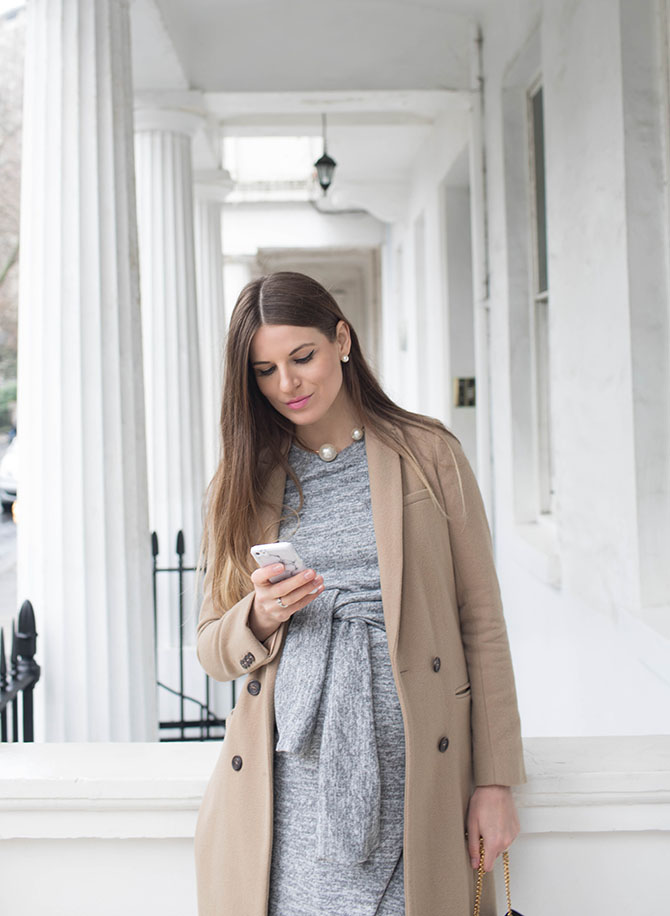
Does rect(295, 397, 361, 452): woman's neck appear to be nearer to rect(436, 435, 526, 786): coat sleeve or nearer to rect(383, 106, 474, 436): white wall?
rect(436, 435, 526, 786): coat sleeve

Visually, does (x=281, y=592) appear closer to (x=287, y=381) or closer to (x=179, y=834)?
(x=287, y=381)

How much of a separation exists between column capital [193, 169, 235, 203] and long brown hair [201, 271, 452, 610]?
6162mm

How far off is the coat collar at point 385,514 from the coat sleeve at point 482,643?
0.11 metres

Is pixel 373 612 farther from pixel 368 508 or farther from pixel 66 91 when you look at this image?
pixel 66 91

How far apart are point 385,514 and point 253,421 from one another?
0.35 meters

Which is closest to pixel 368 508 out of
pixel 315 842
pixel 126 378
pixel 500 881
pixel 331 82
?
pixel 315 842

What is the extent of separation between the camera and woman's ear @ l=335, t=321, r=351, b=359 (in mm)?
1770

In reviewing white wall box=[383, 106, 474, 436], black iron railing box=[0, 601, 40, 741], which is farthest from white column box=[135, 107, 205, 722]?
black iron railing box=[0, 601, 40, 741]

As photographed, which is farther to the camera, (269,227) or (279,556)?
(269,227)

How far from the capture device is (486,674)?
1672 millimetres

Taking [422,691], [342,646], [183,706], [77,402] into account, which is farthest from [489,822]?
[183,706]

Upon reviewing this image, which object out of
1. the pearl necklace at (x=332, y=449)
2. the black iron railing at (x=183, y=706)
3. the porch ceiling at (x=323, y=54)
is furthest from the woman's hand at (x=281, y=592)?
the porch ceiling at (x=323, y=54)

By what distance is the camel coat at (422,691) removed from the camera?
5.14 feet

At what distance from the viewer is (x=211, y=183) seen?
7.55 meters
